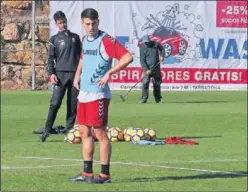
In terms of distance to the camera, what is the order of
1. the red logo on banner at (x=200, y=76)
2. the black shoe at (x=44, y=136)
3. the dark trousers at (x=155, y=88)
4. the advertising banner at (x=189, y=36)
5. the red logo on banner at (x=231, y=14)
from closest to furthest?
the black shoe at (x=44, y=136)
the dark trousers at (x=155, y=88)
the advertising banner at (x=189, y=36)
the red logo on banner at (x=200, y=76)
the red logo on banner at (x=231, y=14)

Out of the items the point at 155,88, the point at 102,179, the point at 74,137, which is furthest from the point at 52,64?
the point at 155,88

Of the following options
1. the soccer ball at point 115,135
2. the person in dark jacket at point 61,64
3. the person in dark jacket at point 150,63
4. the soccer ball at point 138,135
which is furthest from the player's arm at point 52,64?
the person in dark jacket at point 150,63

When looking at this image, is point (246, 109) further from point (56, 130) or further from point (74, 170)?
point (74, 170)

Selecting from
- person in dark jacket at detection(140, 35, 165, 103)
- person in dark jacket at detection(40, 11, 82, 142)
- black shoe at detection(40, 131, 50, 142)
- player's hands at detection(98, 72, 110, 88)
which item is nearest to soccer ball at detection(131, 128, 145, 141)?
person in dark jacket at detection(40, 11, 82, 142)

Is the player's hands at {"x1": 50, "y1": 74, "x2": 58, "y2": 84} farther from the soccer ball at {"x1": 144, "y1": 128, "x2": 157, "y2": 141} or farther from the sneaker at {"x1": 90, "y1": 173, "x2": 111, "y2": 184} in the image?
the sneaker at {"x1": 90, "y1": 173, "x2": 111, "y2": 184}

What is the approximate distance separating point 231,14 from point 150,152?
62.7 ft

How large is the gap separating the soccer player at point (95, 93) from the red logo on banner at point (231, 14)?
859 inches

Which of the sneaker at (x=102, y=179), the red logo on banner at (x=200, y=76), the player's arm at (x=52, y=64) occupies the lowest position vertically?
the red logo on banner at (x=200, y=76)

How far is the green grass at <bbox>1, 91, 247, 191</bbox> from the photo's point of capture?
439 inches

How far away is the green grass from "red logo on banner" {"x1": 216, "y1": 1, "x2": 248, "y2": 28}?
8.30m

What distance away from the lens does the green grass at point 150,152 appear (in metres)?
11.1

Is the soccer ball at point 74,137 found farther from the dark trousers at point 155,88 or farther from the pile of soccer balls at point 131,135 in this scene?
the dark trousers at point 155,88

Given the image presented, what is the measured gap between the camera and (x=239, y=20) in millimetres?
32938

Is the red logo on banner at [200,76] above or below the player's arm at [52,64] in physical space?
below
